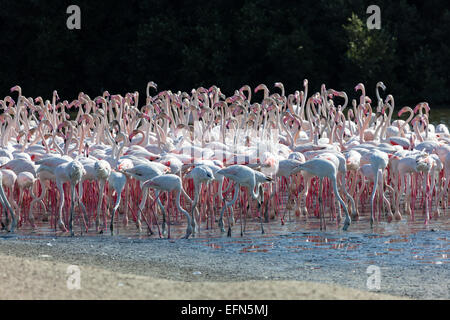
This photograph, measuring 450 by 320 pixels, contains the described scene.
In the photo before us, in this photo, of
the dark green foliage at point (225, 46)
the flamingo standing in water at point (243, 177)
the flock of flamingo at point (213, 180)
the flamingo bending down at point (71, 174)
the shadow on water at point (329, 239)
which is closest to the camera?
the shadow on water at point (329, 239)

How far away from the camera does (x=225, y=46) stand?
95.8 feet

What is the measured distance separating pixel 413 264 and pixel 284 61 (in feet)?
66.1

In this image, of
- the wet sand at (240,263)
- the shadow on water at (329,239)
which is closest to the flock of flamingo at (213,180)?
the shadow on water at (329,239)

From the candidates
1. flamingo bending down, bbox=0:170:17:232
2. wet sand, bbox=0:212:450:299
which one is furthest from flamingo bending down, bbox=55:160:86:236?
flamingo bending down, bbox=0:170:17:232

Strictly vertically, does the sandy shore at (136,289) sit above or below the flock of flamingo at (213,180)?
below

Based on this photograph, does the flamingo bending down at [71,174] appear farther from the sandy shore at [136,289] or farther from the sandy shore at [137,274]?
the sandy shore at [136,289]

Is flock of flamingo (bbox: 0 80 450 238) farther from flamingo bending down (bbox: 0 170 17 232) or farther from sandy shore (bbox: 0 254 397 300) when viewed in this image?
sandy shore (bbox: 0 254 397 300)

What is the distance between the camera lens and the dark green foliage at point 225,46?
90.8 ft

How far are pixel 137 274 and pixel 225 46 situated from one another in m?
22.2

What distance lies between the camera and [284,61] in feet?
91.0

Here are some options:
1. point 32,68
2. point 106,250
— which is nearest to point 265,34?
point 32,68

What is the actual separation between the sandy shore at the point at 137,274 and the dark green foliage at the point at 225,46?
19064 mm

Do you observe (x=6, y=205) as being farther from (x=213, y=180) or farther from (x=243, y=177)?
(x=243, y=177)
